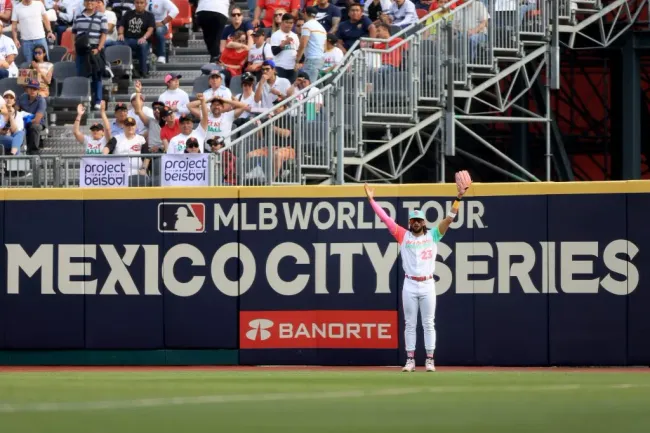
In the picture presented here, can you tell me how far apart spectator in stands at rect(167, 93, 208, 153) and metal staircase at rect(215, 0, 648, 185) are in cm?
54

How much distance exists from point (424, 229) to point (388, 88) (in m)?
5.48

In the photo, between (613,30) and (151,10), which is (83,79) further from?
(613,30)

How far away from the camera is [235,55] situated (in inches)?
939

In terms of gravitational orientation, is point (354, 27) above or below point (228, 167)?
above

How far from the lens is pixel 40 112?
23016mm

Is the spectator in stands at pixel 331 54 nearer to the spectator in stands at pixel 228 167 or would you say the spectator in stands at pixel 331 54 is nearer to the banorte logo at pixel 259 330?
the spectator in stands at pixel 228 167

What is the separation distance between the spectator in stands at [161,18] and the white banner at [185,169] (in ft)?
21.6

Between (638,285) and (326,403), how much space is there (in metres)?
7.85

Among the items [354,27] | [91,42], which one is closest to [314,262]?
[354,27]

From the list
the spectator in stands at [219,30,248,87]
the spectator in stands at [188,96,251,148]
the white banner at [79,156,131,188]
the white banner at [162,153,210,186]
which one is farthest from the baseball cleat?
the spectator in stands at [219,30,248,87]

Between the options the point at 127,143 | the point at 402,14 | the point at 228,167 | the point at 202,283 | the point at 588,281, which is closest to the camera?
the point at 588,281

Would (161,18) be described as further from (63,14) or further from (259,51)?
(259,51)

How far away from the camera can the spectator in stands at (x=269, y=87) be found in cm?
2177

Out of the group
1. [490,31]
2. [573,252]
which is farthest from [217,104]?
[573,252]
